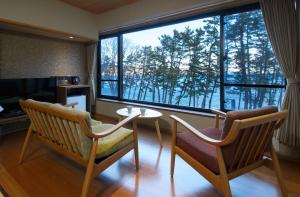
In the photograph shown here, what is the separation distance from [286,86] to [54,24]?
153 inches

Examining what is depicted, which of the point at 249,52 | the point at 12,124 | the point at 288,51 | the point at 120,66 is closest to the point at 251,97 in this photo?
the point at 249,52

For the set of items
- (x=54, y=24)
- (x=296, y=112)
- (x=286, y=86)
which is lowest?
(x=296, y=112)

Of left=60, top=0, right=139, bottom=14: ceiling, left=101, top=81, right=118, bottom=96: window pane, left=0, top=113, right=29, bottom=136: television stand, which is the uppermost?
left=60, top=0, right=139, bottom=14: ceiling

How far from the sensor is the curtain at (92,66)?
490cm

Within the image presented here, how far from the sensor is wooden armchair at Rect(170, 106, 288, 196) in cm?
144

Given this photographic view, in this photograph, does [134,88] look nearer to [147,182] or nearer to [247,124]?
[147,182]

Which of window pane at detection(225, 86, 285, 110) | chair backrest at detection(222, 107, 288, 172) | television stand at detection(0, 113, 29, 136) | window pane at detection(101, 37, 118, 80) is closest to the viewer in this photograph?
chair backrest at detection(222, 107, 288, 172)

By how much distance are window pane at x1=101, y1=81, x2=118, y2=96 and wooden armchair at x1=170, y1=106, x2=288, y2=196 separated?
3.30 metres

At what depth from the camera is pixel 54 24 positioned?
3.74 metres

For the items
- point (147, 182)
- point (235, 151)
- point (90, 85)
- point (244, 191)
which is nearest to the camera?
point (235, 151)

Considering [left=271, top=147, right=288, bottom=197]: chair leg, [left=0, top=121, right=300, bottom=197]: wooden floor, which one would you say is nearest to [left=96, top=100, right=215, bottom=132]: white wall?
[left=0, top=121, right=300, bottom=197]: wooden floor

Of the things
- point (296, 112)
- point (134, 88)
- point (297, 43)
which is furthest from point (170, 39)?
point (296, 112)

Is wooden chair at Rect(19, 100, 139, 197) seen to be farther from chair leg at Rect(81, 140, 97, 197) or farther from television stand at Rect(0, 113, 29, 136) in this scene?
television stand at Rect(0, 113, 29, 136)

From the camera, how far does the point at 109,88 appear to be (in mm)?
5020
